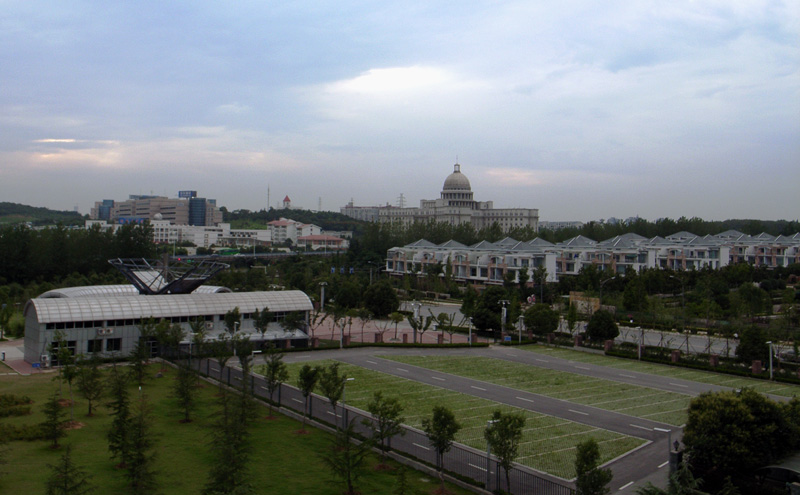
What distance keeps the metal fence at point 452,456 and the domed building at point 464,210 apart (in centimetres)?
12518

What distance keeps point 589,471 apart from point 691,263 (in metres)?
76.1

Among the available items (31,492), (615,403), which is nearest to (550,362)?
(615,403)

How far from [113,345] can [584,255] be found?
58548 millimetres

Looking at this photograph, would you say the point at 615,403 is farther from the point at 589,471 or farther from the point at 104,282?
the point at 104,282

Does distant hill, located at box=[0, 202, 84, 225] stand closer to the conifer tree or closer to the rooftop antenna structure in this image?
the rooftop antenna structure

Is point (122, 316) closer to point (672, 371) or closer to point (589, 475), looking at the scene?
→ point (589, 475)

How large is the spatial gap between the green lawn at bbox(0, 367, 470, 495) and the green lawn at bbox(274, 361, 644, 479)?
10.7ft

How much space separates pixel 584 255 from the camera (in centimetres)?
7800

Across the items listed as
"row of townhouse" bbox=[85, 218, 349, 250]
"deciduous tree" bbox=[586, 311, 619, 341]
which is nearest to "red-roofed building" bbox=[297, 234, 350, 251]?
"row of townhouse" bbox=[85, 218, 349, 250]

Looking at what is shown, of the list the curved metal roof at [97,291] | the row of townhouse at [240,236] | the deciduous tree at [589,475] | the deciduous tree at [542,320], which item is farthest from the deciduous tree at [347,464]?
the row of townhouse at [240,236]

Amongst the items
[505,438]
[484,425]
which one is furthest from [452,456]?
[484,425]

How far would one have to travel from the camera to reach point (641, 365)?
3416cm

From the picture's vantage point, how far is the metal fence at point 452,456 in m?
16.2

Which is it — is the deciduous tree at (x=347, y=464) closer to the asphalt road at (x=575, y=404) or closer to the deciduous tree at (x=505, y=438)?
the deciduous tree at (x=505, y=438)
